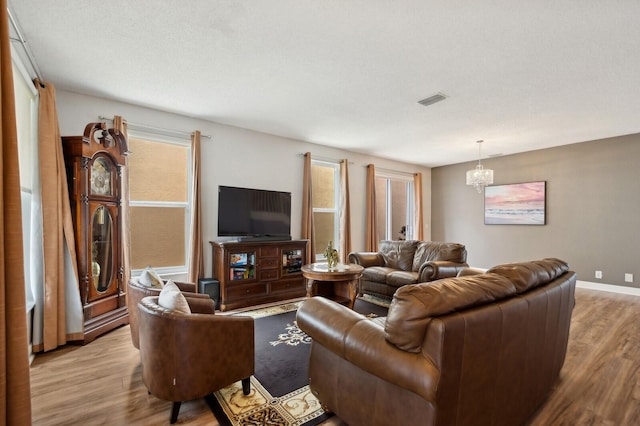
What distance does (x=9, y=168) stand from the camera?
1.26 meters

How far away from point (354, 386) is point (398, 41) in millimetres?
2472

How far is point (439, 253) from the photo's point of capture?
443 centimetres

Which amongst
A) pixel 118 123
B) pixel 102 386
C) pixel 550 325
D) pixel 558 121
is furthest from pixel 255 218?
pixel 558 121

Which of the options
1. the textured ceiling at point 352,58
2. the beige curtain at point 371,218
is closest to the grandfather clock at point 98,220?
the textured ceiling at point 352,58

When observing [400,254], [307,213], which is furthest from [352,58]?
[400,254]

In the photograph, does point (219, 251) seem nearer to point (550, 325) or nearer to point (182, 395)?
point (182, 395)

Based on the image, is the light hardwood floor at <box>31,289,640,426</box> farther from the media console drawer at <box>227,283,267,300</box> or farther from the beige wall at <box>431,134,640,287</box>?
the beige wall at <box>431,134,640,287</box>

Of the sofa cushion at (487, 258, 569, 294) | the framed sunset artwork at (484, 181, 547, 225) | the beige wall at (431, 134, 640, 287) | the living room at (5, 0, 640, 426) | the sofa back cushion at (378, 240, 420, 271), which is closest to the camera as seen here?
the sofa cushion at (487, 258, 569, 294)

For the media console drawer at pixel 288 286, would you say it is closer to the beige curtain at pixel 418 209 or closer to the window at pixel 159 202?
the window at pixel 159 202

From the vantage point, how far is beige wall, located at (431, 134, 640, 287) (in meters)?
4.96

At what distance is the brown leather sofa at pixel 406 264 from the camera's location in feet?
13.0

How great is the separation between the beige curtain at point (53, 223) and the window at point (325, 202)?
12.5 feet

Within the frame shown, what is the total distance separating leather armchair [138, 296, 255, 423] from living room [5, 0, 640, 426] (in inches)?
101

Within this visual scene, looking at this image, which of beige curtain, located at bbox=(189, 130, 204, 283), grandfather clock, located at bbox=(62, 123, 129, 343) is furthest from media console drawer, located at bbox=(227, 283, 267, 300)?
grandfather clock, located at bbox=(62, 123, 129, 343)
